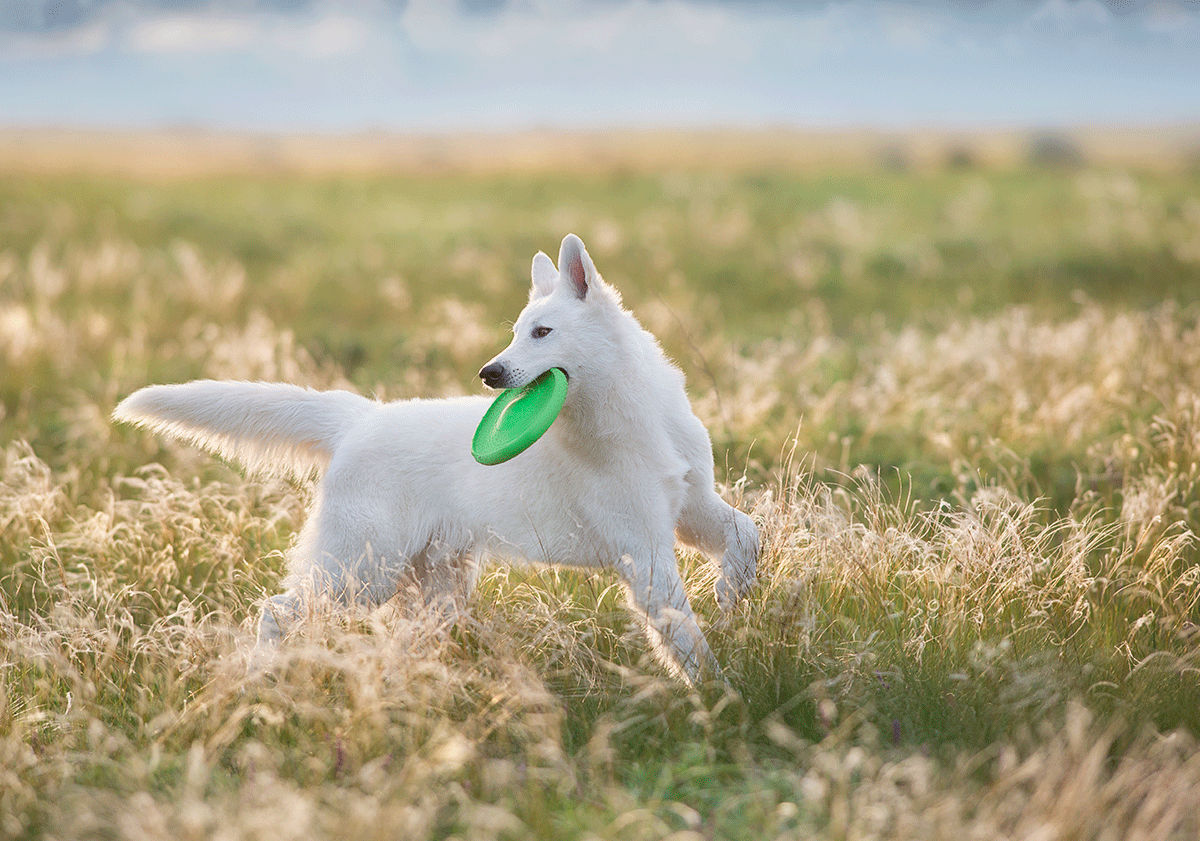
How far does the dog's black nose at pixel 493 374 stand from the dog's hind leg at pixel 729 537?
955 millimetres

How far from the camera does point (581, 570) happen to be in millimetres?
4684

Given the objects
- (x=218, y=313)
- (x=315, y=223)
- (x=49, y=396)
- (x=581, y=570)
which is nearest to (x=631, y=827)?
(x=581, y=570)

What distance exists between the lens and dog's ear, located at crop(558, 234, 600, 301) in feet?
12.6

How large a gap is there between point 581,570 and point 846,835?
2076 mm

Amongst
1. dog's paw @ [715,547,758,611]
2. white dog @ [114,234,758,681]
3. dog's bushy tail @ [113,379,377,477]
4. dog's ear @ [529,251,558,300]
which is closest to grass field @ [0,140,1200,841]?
dog's paw @ [715,547,758,611]

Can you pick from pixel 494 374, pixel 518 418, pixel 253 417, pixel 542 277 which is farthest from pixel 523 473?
pixel 253 417

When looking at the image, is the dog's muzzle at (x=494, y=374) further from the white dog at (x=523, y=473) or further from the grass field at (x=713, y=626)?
the grass field at (x=713, y=626)

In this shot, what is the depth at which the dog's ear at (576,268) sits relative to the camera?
3846 millimetres

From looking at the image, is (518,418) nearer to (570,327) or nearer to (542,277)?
(570,327)

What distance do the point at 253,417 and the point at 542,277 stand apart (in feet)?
4.54

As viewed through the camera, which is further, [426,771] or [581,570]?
[581,570]

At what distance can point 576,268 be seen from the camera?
391 cm

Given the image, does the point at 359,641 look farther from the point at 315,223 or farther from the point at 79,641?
the point at 315,223

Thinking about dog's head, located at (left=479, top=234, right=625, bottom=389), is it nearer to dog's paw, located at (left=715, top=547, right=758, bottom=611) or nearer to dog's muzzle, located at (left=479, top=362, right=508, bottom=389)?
dog's muzzle, located at (left=479, top=362, right=508, bottom=389)
